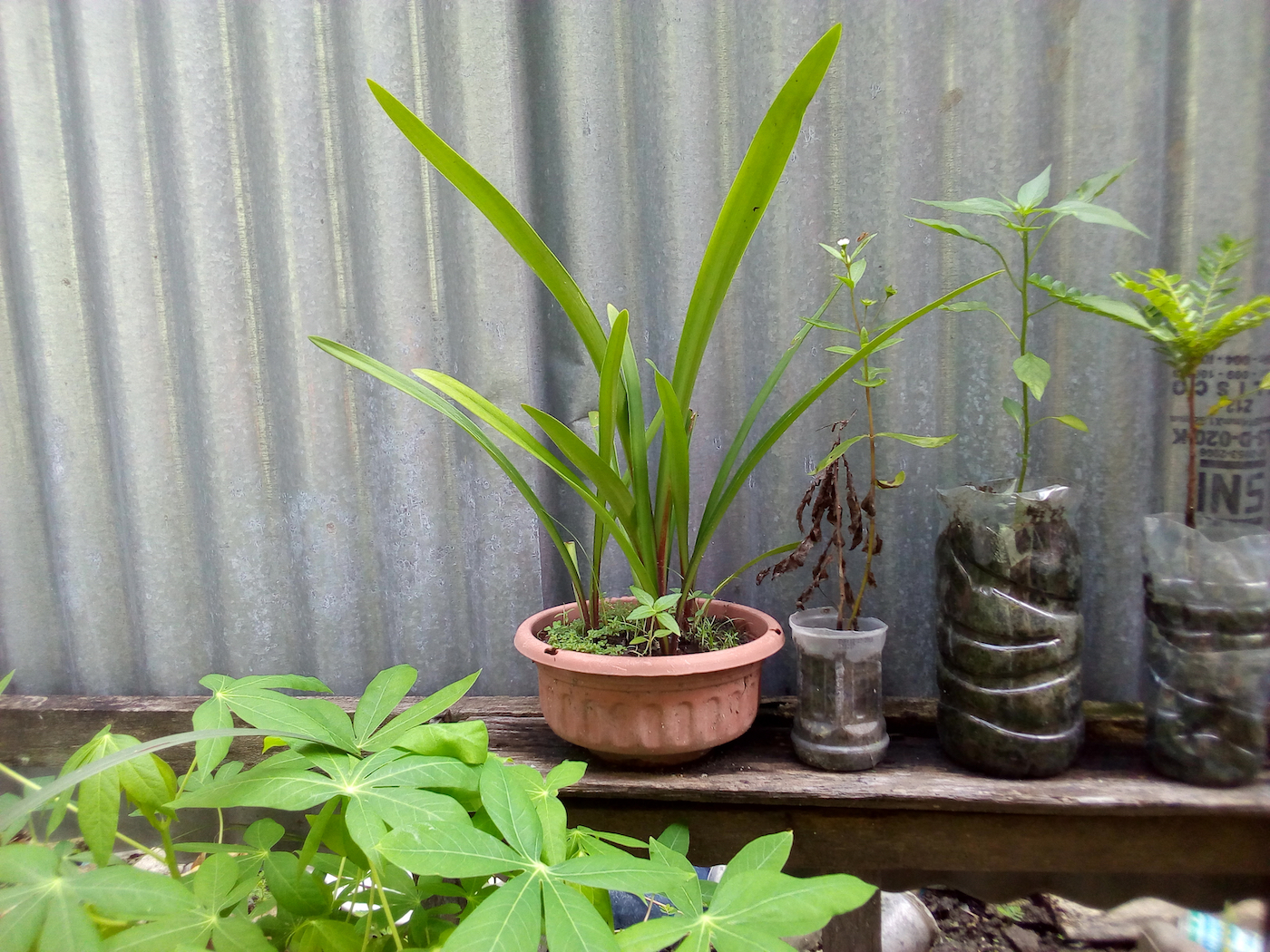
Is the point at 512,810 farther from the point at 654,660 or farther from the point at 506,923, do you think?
the point at 654,660

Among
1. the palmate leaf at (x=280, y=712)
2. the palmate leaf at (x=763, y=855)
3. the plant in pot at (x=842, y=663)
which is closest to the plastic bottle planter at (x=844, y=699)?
the plant in pot at (x=842, y=663)

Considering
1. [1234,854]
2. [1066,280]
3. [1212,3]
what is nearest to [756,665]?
[1234,854]

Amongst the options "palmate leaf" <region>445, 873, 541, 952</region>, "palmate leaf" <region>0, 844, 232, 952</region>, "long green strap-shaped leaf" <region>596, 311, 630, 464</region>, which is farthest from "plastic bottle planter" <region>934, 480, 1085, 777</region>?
"palmate leaf" <region>0, 844, 232, 952</region>

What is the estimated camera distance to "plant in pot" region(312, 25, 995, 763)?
2.30 ft

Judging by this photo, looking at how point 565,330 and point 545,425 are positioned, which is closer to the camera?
point 545,425

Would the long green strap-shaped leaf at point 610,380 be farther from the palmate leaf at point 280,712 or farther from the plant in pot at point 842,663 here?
the palmate leaf at point 280,712

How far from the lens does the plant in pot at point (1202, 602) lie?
71cm

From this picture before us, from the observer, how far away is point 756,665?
832 millimetres

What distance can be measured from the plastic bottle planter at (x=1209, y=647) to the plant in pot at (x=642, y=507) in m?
0.40

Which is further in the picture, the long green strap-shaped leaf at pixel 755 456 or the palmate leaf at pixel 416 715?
the long green strap-shaped leaf at pixel 755 456

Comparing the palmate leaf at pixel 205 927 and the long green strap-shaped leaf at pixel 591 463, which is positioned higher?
the long green strap-shaped leaf at pixel 591 463

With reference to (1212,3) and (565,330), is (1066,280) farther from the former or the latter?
(565,330)

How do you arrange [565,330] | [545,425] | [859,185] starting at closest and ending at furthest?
[545,425] → [859,185] → [565,330]

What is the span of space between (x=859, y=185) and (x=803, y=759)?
757mm
